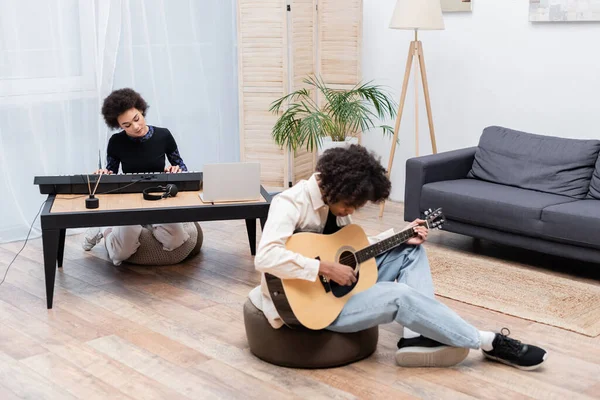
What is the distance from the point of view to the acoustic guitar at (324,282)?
3.03 m

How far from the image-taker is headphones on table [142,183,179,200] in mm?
4125

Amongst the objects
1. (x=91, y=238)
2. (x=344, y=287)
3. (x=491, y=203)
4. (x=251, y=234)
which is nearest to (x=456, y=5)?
(x=491, y=203)

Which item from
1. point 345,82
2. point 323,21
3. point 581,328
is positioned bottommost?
point 581,328

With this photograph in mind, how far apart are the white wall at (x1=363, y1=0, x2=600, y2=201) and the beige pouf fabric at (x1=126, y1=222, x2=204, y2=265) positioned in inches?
86.0

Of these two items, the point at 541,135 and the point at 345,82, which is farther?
the point at 345,82

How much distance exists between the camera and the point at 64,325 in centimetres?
369

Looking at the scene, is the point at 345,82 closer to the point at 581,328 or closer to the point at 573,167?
the point at 573,167

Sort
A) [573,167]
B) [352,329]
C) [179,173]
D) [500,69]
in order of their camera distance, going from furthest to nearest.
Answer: [500,69]
[573,167]
[179,173]
[352,329]

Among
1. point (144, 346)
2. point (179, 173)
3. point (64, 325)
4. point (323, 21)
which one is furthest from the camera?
point (323, 21)

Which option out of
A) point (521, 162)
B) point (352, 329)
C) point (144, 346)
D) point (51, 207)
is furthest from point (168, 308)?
point (521, 162)

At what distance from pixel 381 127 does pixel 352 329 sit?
3297mm

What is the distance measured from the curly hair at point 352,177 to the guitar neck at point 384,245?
0.24m

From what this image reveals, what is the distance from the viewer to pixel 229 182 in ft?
13.6

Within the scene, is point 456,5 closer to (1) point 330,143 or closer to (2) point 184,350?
(1) point 330,143
